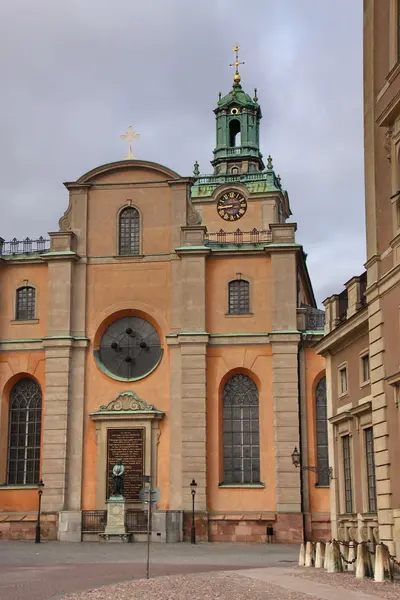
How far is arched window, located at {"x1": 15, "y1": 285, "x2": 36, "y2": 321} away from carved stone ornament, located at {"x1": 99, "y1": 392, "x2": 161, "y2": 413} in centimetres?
623

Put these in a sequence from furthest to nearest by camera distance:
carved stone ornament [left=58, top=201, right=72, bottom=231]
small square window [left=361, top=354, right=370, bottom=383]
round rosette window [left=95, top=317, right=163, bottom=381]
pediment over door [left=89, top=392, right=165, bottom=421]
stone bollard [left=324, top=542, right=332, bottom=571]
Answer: carved stone ornament [left=58, top=201, right=72, bottom=231], round rosette window [left=95, top=317, right=163, bottom=381], pediment over door [left=89, top=392, right=165, bottom=421], small square window [left=361, top=354, right=370, bottom=383], stone bollard [left=324, top=542, right=332, bottom=571]

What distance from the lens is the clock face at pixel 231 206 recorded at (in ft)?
228

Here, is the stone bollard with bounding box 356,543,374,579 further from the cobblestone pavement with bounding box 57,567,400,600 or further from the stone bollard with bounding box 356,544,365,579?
the cobblestone pavement with bounding box 57,567,400,600

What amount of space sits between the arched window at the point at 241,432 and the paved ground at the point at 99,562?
4.31 meters

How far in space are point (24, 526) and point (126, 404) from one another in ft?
24.9

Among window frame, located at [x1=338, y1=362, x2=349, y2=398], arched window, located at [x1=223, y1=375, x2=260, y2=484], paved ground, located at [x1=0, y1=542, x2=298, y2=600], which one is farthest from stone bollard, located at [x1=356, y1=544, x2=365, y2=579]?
arched window, located at [x1=223, y1=375, x2=260, y2=484]

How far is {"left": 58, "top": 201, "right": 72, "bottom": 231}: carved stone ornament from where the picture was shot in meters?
49.8

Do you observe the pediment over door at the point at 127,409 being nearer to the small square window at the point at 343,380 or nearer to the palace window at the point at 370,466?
the small square window at the point at 343,380

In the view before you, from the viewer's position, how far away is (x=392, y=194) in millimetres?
23812

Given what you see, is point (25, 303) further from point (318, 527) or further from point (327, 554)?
point (327, 554)

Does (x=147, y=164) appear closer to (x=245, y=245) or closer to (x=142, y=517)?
(x=245, y=245)

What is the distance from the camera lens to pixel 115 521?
146ft

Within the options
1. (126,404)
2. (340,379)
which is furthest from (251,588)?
(126,404)

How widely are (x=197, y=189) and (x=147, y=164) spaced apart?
22.2 m
